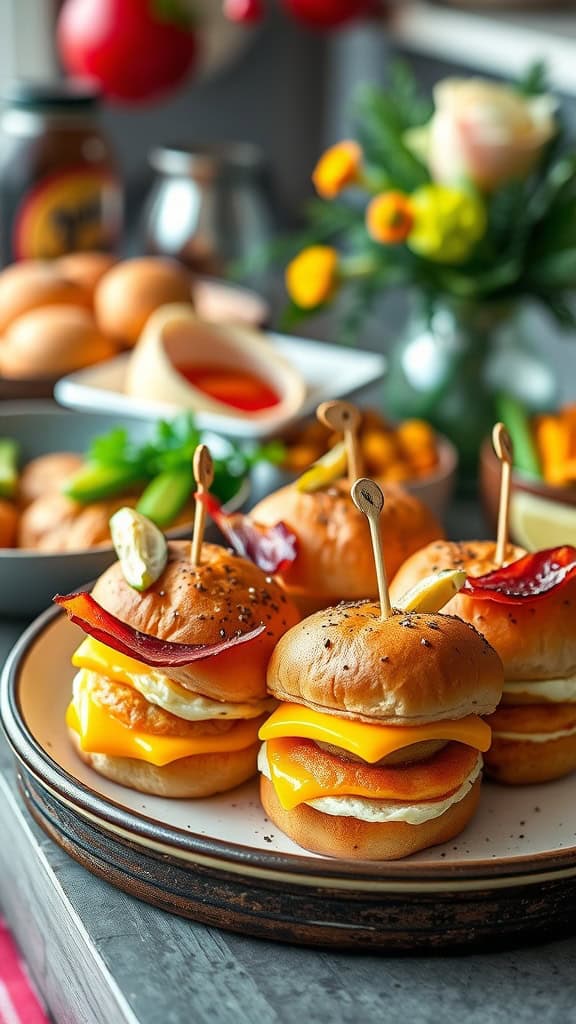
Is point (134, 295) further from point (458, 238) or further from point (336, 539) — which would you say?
point (336, 539)

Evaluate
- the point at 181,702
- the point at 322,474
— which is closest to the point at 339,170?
the point at 322,474

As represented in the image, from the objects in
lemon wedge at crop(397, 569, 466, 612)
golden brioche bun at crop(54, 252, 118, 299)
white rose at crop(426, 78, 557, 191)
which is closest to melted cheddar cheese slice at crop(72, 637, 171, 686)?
lemon wedge at crop(397, 569, 466, 612)

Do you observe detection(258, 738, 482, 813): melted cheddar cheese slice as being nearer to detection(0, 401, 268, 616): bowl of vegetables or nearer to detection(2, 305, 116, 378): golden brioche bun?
detection(0, 401, 268, 616): bowl of vegetables

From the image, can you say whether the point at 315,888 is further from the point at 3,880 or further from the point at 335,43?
the point at 335,43

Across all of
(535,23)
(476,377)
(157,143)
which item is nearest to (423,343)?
(476,377)

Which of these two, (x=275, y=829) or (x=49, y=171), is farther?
(x=49, y=171)

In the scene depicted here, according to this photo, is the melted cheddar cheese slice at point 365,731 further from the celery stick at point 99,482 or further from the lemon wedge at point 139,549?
the celery stick at point 99,482
